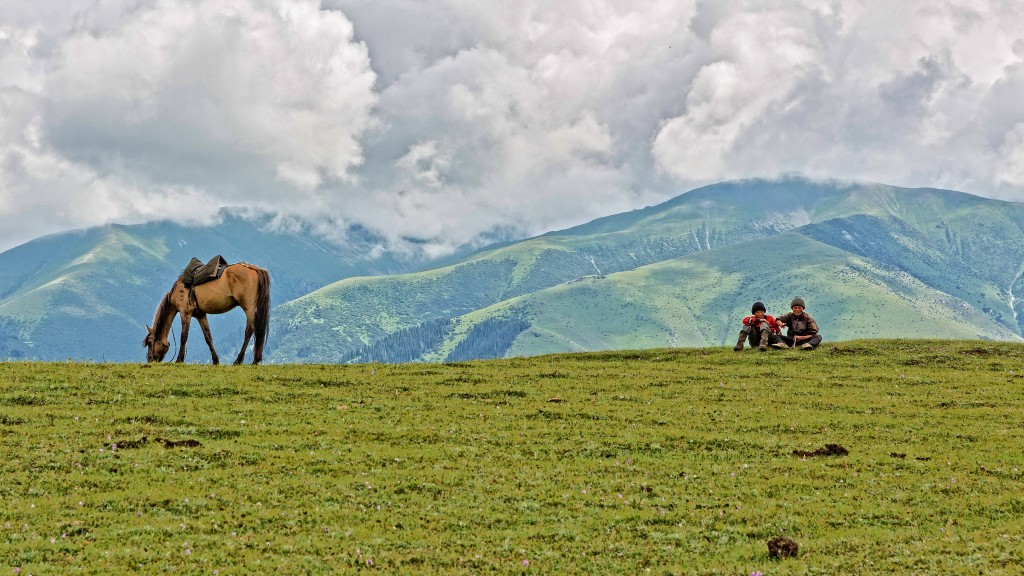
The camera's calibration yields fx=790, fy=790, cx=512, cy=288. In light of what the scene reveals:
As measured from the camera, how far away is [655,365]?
3881 centimetres

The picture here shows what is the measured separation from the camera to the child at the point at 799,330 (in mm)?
41456

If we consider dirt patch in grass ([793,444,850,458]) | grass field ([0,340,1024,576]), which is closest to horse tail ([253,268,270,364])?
grass field ([0,340,1024,576])

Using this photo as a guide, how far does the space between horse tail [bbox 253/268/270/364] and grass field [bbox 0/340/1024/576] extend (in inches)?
137

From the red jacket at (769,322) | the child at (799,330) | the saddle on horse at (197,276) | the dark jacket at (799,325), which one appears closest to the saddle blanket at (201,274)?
the saddle on horse at (197,276)

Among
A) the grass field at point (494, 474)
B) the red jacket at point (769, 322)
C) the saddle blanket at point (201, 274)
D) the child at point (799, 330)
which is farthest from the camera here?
the red jacket at point (769, 322)

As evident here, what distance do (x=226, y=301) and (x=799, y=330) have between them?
28.9 metres

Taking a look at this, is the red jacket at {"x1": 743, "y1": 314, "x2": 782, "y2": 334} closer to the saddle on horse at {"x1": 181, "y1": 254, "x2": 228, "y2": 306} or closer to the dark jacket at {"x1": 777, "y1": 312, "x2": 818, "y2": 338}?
the dark jacket at {"x1": 777, "y1": 312, "x2": 818, "y2": 338}

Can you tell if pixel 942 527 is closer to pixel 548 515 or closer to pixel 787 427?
pixel 548 515

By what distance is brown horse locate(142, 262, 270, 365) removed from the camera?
115ft

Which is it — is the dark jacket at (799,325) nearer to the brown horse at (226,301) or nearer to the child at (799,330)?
the child at (799,330)

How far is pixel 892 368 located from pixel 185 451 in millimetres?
30981

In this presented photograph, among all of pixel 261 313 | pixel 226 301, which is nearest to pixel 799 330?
pixel 261 313

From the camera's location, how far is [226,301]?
3553 cm

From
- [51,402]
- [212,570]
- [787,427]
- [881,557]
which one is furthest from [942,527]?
[51,402]
